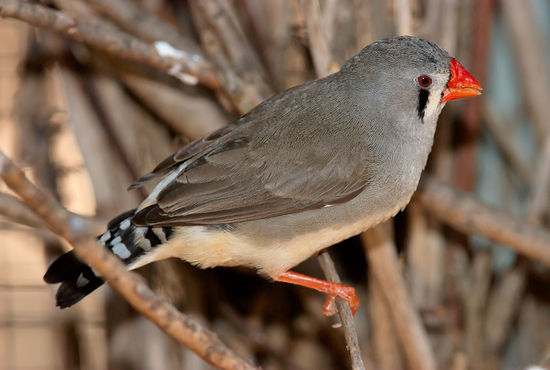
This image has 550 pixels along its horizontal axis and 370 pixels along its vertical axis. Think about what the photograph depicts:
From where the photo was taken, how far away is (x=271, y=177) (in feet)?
8.64

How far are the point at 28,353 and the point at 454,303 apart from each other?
326 cm

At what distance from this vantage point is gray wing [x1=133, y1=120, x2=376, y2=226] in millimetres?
2594

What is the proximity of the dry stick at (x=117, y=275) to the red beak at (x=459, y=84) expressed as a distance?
123cm

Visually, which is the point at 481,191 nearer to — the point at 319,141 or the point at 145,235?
the point at 319,141

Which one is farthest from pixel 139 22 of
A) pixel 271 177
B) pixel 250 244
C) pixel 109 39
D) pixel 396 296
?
pixel 396 296

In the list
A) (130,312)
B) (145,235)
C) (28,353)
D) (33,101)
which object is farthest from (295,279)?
(28,353)

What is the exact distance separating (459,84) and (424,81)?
0.42 feet

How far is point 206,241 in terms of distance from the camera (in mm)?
2623

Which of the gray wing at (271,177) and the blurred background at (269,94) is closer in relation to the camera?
the gray wing at (271,177)

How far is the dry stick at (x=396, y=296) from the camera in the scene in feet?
9.77

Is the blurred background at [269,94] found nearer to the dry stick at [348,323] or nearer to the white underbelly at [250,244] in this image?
the dry stick at [348,323]

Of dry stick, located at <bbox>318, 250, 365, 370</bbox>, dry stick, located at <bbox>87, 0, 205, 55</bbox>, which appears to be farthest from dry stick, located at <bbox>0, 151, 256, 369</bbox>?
dry stick, located at <bbox>87, 0, 205, 55</bbox>

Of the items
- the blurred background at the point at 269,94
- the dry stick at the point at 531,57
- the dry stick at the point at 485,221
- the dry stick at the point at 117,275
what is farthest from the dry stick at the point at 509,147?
the dry stick at the point at 117,275

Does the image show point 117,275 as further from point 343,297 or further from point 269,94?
point 269,94
